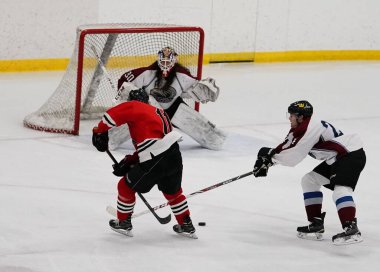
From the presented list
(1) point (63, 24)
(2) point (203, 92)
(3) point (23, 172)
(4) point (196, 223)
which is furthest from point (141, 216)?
(1) point (63, 24)

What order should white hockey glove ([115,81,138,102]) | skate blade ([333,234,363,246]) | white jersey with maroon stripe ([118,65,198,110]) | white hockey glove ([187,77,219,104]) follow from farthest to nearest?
white hockey glove ([187,77,219,104]) → white jersey with maroon stripe ([118,65,198,110]) → white hockey glove ([115,81,138,102]) → skate blade ([333,234,363,246])

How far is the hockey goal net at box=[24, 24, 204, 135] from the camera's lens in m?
6.67

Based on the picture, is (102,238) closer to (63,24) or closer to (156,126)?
(156,126)

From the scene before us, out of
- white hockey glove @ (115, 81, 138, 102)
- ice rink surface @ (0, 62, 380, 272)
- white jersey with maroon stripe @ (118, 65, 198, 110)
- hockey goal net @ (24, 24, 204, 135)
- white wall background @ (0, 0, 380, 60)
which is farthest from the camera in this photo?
white wall background @ (0, 0, 380, 60)

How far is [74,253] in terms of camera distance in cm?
418

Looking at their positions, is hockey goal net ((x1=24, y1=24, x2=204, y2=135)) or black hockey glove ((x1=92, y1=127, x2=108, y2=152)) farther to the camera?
hockey goal net ((x1=24, y1=24, x2=204, y2=135))

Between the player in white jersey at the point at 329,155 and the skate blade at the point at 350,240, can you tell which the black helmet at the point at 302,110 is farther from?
the skate blade at the point at 350,240

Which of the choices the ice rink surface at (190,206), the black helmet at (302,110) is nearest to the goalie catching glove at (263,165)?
the black helmet at (302,110)

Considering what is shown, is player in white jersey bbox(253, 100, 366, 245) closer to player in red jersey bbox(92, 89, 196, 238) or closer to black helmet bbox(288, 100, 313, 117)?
black helmet bbox(288, 100, 313, 117)

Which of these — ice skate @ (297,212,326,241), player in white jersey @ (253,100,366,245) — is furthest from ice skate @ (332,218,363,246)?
ice skate @ (297,212,326,241)

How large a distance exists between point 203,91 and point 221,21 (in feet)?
12.4

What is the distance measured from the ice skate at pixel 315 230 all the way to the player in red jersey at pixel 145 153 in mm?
602

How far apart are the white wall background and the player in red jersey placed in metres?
4.56

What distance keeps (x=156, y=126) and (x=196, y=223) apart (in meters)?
0.67
